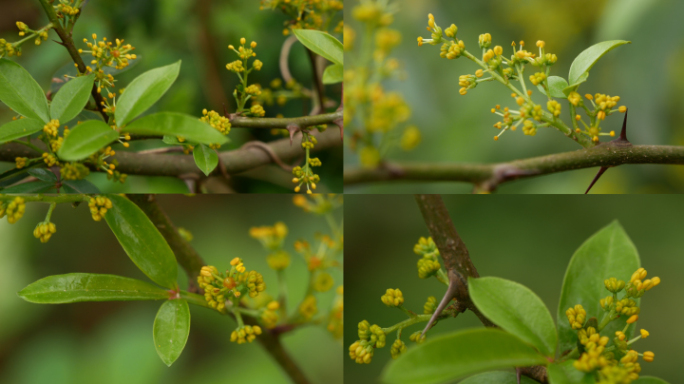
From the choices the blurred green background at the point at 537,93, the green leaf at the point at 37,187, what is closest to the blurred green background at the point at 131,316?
the green leaf at the point at 37,187

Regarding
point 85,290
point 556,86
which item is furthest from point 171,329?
point 556,86

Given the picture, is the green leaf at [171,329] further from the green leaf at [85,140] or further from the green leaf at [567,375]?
the green leaf at [567,375]

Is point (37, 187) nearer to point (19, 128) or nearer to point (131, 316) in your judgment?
point (19, 128)

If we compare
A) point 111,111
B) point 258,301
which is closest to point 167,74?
point 111,111

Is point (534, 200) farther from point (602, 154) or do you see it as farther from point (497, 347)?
point (497, 347)

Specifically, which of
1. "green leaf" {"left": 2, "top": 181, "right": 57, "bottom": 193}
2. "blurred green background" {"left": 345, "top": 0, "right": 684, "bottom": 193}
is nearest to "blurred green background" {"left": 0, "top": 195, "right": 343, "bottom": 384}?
"green leaf" {"left": 2, "top": 181, "right": 57, "bottom": 193}

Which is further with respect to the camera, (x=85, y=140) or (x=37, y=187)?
(x=37, y=187)
